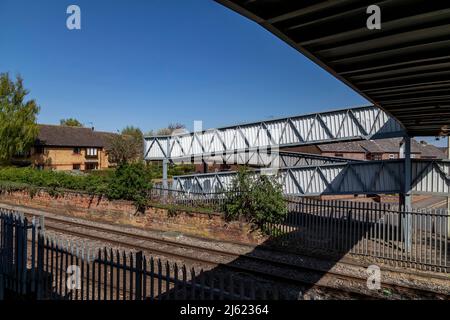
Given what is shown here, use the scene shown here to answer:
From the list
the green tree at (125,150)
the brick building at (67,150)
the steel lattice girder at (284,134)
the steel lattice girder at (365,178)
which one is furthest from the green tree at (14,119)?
the steel lattice girder at (365,178)

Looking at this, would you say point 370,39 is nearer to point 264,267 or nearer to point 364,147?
point 264,267

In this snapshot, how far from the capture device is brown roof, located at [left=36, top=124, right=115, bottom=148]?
1710 inches

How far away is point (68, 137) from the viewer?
1857 inches

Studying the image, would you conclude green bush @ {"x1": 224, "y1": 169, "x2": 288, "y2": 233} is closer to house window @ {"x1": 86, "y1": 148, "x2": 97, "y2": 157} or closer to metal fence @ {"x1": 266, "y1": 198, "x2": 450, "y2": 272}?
metal fence @ {"x1": 266, "y1": 198, "x2": 450, "y2": 272}

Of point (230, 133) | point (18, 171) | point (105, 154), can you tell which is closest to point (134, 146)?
point (105, 154)

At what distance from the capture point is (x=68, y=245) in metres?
6.64

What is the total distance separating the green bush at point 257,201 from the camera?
520 inches

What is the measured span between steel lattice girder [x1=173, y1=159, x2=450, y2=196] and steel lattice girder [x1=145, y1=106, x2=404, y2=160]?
148cm

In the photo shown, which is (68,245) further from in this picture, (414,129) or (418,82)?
(414,129)

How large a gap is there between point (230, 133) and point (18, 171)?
1705 centimetres

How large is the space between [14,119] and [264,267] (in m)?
32.7

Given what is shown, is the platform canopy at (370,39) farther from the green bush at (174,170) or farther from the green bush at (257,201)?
the green bush at (174,170)

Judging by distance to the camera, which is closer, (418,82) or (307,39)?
(307,39)

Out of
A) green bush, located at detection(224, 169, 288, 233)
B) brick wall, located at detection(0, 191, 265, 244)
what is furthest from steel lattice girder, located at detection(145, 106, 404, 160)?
brick wall, located at detection(0, 191, 265, 244)
